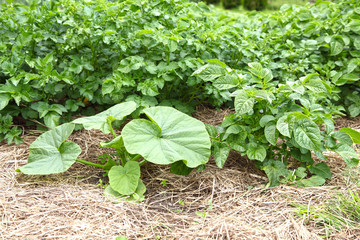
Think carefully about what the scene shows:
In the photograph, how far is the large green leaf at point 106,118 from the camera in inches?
62.1

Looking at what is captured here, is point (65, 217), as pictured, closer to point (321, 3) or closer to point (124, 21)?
point (124, 21)

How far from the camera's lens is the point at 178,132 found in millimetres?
1569

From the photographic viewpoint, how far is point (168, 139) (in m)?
1.55

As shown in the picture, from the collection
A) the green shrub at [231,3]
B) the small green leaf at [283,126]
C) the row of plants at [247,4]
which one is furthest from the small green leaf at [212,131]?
the green shrub at [231,3]

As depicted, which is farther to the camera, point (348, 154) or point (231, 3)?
point (231, 3)

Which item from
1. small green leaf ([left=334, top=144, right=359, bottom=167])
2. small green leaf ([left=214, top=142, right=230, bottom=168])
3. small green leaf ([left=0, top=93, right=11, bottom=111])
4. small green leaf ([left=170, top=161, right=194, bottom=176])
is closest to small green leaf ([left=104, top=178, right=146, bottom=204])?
small green leaf ([left=170, top=161, right=194, bottom=176])

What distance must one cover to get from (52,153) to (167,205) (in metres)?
0.69

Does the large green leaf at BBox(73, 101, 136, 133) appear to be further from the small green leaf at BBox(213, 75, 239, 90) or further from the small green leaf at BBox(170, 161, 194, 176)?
the small green leaf at BBox(213, 75, 239, 90)

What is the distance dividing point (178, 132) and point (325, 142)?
81 centimetres

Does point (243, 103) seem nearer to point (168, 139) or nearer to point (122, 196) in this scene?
point (168, 139)

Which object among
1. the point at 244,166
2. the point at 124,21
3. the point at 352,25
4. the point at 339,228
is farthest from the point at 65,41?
the point at 352,25

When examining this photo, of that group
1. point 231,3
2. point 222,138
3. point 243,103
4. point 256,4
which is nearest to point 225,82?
point 243,103

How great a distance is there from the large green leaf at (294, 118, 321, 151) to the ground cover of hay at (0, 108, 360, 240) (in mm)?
271

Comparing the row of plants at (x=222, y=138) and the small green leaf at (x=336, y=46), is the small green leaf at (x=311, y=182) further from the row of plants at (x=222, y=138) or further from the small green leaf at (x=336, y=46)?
the small green leaf at (x=336, y=46)
